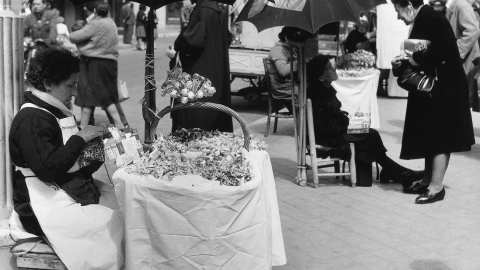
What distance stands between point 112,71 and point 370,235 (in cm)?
522

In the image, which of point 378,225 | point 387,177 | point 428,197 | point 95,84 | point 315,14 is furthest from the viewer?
→ point 95,84

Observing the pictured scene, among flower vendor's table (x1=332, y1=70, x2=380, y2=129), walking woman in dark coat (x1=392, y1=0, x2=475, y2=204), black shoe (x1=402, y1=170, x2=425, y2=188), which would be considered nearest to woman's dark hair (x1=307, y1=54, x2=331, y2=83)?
walking woman in dark coat (x1=392, y1=0, x2=475, y2=204)

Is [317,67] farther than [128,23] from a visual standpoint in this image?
No

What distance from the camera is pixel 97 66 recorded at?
9.59 m

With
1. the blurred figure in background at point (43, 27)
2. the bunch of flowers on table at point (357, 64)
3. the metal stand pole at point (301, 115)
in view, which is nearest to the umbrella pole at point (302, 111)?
the metal stand pole at point (301, 115)

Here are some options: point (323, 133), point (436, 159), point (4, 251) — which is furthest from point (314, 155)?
point (4, 251)

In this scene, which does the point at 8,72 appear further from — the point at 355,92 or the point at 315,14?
the point at 355,92

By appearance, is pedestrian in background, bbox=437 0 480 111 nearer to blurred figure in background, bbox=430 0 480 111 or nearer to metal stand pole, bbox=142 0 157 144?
blurred figure in background, bbox=430 0 480 111

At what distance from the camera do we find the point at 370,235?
5.66m

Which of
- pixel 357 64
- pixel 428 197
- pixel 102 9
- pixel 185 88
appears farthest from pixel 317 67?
pixel 102 9

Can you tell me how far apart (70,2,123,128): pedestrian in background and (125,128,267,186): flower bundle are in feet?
18.1

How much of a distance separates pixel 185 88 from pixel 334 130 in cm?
317

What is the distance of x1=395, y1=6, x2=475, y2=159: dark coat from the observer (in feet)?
20.5

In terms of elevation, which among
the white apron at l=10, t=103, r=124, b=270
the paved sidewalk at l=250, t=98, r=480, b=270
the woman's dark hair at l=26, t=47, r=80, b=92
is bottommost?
the paved sidewalk at l=250, t=98, r=480, b=270
